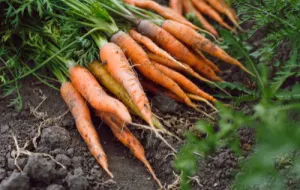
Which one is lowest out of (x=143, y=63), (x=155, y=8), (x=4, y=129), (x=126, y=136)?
(x=126, y=136)

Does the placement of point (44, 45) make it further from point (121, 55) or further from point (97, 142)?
point (97, 142)

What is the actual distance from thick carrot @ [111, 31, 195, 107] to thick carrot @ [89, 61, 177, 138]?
6.1 inches

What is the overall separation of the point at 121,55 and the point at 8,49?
2.18 feet

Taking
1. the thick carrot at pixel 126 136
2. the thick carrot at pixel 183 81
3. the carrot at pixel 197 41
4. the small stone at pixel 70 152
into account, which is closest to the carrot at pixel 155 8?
the carrot at pixel 197 41

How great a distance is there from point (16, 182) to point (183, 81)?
105cm

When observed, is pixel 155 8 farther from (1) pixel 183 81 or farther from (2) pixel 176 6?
(1) pixel 183 81

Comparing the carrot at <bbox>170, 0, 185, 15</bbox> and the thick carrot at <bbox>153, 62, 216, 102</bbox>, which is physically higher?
the carrot at <bbox>170, 0, 185, 15</bbox>

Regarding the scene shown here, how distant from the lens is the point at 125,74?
96.8 inches

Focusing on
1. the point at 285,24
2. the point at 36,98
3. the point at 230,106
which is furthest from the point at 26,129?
Result: the point at 285,24

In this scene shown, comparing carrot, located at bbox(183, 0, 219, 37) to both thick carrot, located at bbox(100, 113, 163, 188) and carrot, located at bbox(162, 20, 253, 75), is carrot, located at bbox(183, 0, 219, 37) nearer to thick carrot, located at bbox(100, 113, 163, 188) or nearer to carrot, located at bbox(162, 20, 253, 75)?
carrot, located at bbox(162, 20, 253, 75)

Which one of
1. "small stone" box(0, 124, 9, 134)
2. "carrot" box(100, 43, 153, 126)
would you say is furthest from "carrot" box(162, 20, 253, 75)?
"small stone" box(0, 124, 9, 134)

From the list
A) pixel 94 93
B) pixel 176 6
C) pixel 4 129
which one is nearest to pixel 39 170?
pixel 4 129

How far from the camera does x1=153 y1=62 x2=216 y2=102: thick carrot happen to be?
2.63 m

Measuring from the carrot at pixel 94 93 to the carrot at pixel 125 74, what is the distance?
8 centimetres
